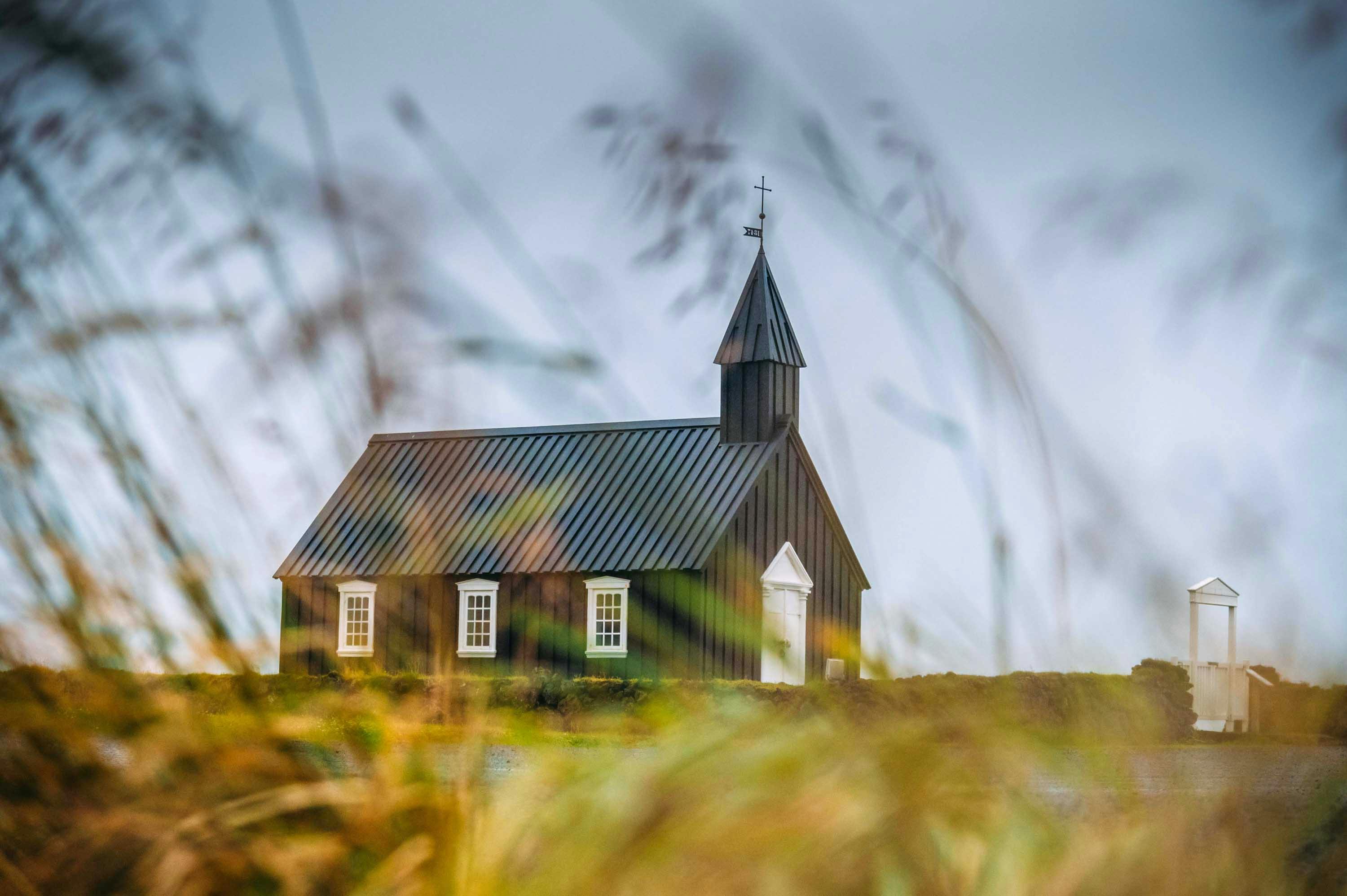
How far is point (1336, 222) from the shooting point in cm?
238

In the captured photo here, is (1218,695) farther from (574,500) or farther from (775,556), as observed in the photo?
(574,500)

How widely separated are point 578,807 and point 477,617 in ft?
71.3

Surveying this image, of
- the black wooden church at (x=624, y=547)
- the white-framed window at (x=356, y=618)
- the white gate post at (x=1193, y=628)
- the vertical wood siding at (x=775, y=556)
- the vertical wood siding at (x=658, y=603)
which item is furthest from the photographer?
the white-framed window at (x=356, y=618)

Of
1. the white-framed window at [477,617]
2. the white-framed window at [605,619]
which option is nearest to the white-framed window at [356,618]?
the white-framed window at [477,617]

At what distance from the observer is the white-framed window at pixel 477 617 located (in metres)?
22.7

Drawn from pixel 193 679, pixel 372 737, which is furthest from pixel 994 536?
pixel 193 679

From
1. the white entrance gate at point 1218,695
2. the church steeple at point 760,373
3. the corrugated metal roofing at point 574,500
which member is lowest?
the white entrance gate at point 1218,695

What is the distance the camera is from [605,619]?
2161 cm

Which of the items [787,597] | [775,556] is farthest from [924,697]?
[787,597]

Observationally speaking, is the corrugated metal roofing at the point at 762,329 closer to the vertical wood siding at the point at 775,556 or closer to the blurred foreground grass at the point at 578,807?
the vertical wood siding at the point at 775,556

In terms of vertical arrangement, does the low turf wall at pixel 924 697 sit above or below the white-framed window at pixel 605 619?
above

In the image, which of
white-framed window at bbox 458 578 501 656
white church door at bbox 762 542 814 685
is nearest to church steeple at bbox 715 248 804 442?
white church door at bbox 762 542 814 685

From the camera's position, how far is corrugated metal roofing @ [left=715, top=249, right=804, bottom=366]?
21.7 metres

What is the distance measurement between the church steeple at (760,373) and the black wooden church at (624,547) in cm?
3
